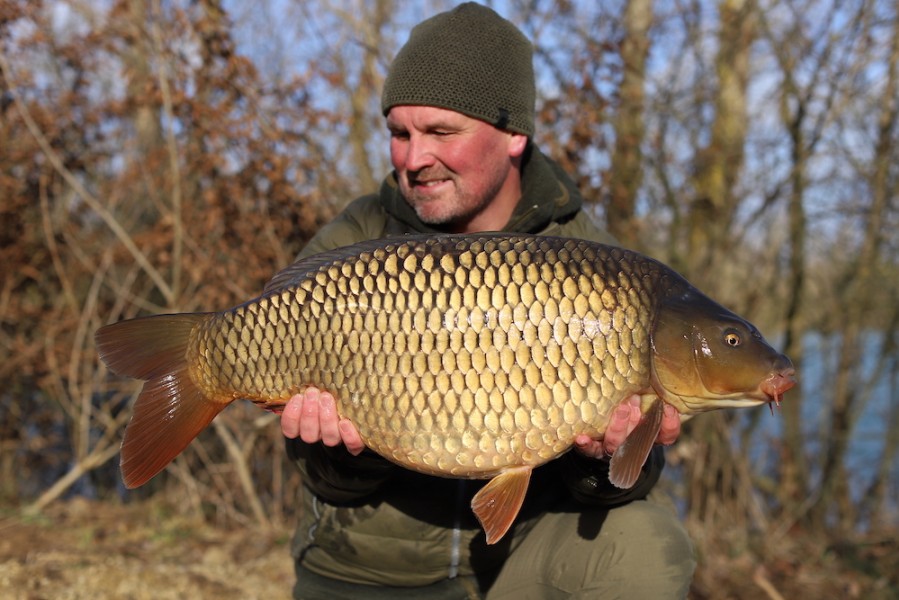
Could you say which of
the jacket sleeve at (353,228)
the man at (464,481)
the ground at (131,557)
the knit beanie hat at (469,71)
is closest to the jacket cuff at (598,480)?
the man at (464,481)

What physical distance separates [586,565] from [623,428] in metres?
0.42

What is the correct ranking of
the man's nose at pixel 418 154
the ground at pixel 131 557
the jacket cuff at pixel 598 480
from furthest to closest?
the ground at pixel 131 557 < the man's nose at pixel 418 154 < the jacket cuff at pixel 598 480

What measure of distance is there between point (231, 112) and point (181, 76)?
9.6 inches

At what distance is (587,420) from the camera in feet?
4.78

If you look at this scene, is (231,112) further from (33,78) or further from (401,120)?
(401,120)

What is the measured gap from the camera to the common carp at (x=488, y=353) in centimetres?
145

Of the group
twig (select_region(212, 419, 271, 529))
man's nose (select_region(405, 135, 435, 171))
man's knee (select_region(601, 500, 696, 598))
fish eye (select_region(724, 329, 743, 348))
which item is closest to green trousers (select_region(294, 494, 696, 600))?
man's knee (select_region(601, 500, 696, 598))

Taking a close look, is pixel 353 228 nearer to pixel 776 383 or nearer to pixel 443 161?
pixel 443 161

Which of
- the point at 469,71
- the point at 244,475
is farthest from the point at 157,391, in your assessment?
the point at 244,475

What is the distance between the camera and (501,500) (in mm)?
1523

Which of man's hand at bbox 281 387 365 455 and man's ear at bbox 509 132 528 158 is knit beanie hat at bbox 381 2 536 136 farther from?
man's hand at bbox 281 387 365 455

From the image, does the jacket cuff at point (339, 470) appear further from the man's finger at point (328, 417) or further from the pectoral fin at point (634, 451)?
the pectoral fin at point (634, 451)

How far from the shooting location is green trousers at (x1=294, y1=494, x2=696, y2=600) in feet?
5.53

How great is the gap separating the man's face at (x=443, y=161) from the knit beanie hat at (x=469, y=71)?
3 cm
